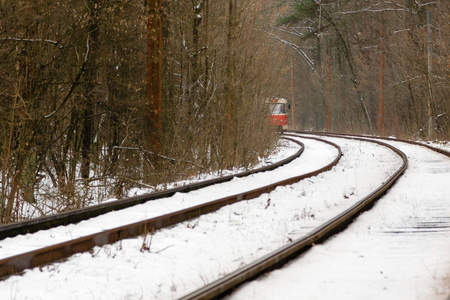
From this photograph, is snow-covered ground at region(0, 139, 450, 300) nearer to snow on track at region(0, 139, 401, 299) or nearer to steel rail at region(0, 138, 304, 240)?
snow on track at region(0, 139, 401, 299)

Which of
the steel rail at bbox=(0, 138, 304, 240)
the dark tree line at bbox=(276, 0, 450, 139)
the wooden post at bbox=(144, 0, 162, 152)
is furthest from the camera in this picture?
the dark tree line at bbox=(276, 0, 450, 139)

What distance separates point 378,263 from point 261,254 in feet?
4.44

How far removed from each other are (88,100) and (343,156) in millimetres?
12218

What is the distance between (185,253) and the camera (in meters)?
6.95

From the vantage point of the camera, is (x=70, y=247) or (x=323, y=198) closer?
(x=70, y=247)

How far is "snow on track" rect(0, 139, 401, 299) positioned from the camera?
5422 millimetres

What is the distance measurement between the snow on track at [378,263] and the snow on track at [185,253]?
644mm

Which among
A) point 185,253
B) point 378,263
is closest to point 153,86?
point 185,253

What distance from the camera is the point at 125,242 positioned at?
24.0 feet

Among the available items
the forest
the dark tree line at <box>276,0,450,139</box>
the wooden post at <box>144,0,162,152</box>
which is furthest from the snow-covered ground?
the dark tree line at <box>276,0,450,139</box>

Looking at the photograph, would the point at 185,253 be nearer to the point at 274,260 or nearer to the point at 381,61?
the point at 274,260

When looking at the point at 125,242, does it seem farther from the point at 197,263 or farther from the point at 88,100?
the point at 88,100

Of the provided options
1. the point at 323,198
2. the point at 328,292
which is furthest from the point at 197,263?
the point at 323,198

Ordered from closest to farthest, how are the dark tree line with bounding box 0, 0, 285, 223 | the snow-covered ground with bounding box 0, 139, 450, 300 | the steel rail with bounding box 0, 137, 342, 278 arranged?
the snow-covered ground with bounding box 0, 139, 450, 300, the steel rail with bounding box 0, 137, 342, 278, the dark tree line with bounding box 0, 0, 285, 223
